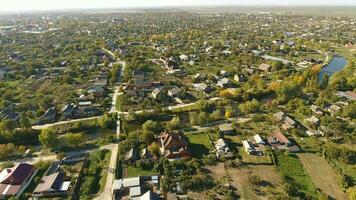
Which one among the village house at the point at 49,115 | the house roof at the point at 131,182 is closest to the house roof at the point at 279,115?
the house roof at the point at 131,182

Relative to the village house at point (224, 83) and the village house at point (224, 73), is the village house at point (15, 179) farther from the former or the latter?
the village house at point (224, 73)

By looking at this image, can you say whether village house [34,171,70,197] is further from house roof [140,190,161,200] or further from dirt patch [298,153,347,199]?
dirt patch [298,153,347,199]

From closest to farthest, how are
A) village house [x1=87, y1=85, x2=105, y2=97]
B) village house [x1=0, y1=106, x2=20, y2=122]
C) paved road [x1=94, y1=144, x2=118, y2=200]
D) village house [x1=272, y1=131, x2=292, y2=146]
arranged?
paved road [x1=94, y1=144, x2=118, y2=200], village house [x1=272, y1=131, x2=292, y2=146], village house [x1=0, y1=106, x2=20, y2=122], village house [x1=87, y1=85, x2=105, y2=97]

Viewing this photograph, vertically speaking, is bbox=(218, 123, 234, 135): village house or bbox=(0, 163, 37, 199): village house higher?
bbox=(218, 123, 234, 135): village house

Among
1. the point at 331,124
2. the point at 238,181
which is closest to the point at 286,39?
the point at 331,124

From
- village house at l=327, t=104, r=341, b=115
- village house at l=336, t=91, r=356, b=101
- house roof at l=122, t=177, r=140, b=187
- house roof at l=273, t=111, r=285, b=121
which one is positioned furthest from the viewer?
village house at l=336, t=91, r=356, b=101

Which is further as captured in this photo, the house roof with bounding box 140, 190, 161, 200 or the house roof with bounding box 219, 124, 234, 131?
the house roof with bounding box 219, 124, 234, 131

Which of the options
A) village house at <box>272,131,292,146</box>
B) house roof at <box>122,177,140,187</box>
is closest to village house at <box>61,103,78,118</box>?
house roof at <box>122,177,140,187</box>
